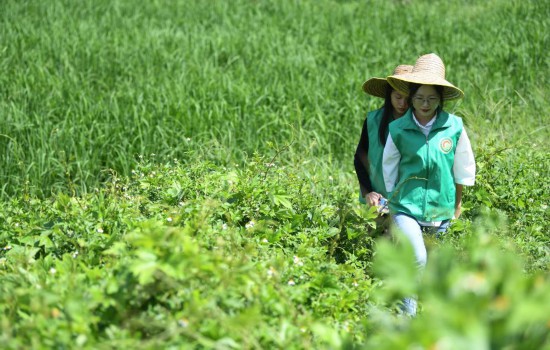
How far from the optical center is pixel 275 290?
2375mm

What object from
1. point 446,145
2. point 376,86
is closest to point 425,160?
point 446,145

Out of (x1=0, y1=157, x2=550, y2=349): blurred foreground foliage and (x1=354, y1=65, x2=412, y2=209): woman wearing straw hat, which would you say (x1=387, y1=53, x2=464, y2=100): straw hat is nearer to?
(x1=354, y1=65, x2=412, y2=209): woman wearing straw hat

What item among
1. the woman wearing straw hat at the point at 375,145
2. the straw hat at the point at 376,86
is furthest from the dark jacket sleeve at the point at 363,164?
the straw hat at the point at 376,86

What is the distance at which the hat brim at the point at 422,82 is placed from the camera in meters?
3.31

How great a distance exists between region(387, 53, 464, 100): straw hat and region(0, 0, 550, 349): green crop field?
693mm

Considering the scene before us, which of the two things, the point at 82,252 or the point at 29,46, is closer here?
the point at 82,252

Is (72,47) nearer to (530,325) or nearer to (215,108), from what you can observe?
(215,108)

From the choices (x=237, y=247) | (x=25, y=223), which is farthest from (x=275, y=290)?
(x=25, y=223)

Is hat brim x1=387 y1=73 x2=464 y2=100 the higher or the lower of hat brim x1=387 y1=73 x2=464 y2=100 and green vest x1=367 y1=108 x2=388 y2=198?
the higher

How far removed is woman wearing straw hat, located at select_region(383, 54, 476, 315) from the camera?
3299 millimetres

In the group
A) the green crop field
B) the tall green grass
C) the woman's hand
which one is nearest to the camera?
the green crop field

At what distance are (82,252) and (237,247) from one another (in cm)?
65

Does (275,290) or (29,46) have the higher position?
(275,290)

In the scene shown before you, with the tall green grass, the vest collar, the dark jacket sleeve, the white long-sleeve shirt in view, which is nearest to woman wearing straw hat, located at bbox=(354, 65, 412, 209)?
the dark jacket sleeve
